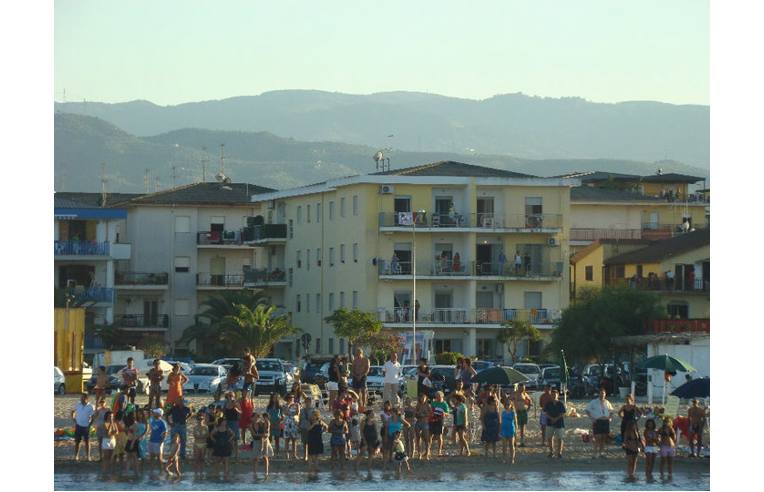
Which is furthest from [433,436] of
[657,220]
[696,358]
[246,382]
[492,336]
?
[657,220]

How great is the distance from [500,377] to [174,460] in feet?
37.5

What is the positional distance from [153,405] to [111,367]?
81.2 ft

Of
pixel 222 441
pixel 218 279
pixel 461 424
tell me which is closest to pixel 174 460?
pixel 222 441

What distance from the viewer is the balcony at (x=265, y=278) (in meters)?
88.4

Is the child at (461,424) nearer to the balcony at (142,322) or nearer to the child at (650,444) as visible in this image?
the child at (650,444)

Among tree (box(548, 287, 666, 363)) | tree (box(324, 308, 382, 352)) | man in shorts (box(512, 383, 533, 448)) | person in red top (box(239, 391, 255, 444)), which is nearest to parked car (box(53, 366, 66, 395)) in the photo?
tree (box(324, 308, 382, 352))

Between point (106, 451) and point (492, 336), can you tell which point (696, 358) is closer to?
point (492, 336)

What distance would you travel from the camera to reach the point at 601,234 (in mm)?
94188

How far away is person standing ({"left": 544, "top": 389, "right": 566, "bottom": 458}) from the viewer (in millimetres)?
39000

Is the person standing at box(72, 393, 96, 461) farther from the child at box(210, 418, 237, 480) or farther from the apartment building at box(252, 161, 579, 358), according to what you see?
the apartment building at box(252, 161, 579, 358)

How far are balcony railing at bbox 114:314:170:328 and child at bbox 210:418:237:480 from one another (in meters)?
53.0

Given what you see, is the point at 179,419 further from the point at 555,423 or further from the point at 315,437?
the point at 555,423

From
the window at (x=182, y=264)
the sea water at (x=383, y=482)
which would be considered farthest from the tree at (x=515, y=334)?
the sea water at (x=383, y=482)
